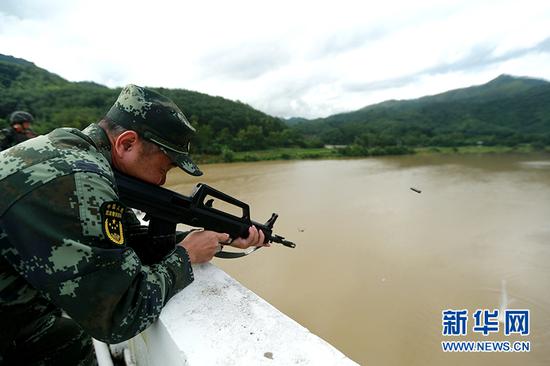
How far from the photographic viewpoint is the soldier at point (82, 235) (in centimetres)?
77

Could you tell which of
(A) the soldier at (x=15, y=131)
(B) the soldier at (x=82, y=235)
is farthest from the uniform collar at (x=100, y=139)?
(A) the soldier at (x=15, y=131)

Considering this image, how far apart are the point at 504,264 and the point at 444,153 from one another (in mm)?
39814

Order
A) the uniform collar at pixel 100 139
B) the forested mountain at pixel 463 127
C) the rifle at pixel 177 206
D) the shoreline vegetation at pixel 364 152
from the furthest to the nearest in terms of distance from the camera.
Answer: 1. the forested mountain at pixel 463 127
2. the shoreline vegetation at pixel 364 152
3. the rifle at pixel 177 206
4. the uniform collar at pixel 100 139

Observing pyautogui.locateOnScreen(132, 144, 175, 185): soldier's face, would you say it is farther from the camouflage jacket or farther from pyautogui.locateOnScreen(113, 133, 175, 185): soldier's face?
the camouflage jacket

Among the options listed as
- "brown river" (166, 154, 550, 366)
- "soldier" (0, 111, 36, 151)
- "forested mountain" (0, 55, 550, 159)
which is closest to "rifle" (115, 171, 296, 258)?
"brown river" (166, 154, 550, 366)

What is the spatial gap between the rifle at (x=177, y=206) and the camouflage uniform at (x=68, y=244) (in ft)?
0.88

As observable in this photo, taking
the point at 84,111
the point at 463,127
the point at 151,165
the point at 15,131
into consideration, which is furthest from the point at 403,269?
the point at 463,127

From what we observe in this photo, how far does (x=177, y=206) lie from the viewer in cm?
139

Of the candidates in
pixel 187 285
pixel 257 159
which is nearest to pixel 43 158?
pixel 187 285

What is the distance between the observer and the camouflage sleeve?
0.76 meters

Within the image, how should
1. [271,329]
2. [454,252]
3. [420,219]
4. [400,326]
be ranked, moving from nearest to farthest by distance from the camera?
[271,329], [400,326], [454,252], [420,219]

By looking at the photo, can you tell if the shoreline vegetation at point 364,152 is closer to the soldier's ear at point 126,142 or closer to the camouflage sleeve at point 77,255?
the soldier's ear at point 126,142

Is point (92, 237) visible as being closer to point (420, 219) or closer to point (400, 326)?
point (400, 326)

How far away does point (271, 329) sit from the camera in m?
1.01
